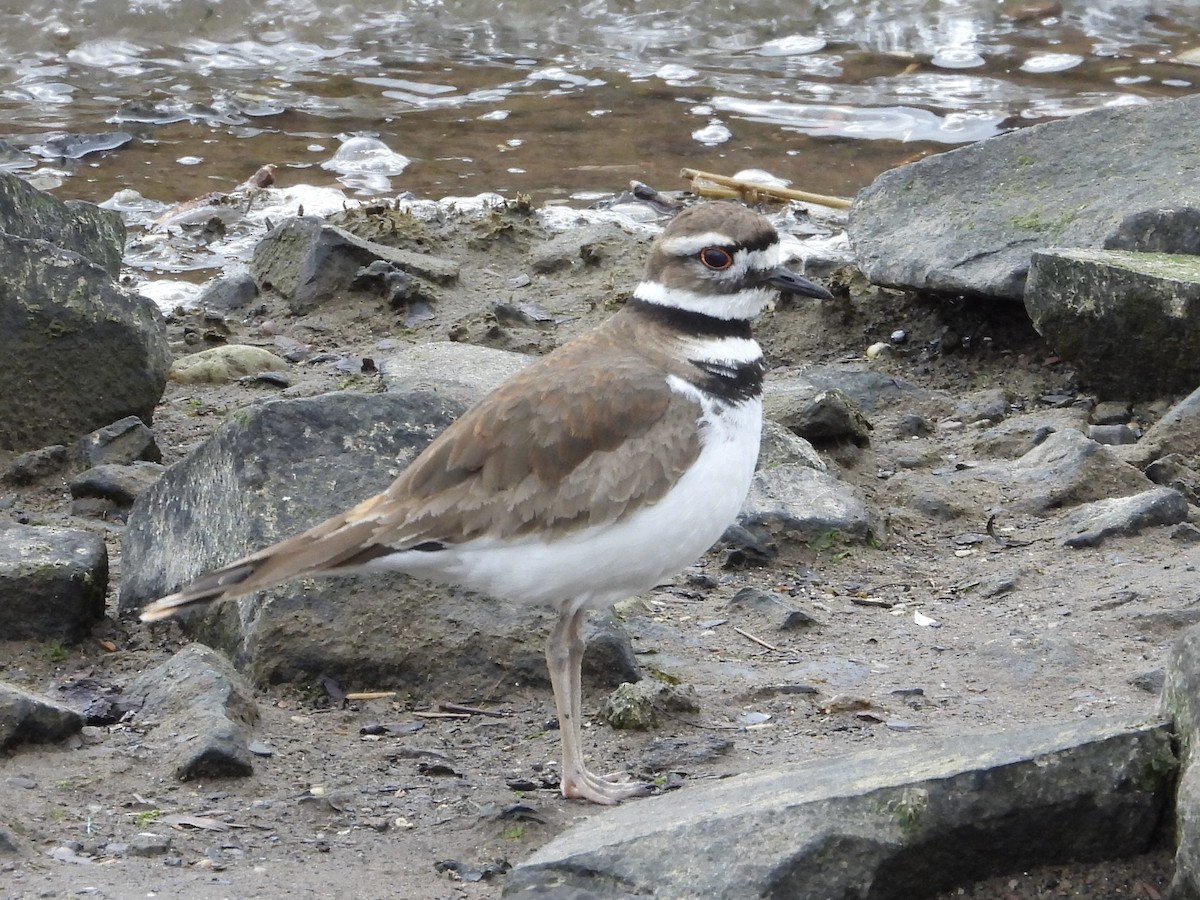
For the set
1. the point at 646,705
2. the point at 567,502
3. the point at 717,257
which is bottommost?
the point at 646,705

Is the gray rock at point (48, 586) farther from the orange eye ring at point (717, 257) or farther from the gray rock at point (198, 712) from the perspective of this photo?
the orange eye ring at point (717, 257)

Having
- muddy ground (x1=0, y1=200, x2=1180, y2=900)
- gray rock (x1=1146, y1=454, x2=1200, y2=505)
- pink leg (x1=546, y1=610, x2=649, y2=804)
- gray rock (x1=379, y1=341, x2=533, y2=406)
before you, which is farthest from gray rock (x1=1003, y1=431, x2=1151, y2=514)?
pink leg (x1=546, y1=610, x2=649, y2=804)

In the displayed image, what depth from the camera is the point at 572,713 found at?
4660 mm

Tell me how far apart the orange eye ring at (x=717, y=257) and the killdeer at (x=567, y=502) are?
0.97 feet

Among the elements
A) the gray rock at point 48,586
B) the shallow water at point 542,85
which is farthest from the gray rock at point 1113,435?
the shallow water at point 542,85

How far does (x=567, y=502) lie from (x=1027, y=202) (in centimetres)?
437

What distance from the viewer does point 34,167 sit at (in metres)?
11.5

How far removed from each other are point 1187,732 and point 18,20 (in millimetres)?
14193

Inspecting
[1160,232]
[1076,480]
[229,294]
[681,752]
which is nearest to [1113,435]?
[1076,480]

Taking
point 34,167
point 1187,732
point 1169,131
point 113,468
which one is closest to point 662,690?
point 1187,732

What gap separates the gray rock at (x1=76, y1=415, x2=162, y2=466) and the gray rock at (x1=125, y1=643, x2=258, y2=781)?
199 cm

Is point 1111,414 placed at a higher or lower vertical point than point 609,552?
lower

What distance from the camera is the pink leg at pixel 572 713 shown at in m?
4.50

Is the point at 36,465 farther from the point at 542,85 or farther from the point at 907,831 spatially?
the point at 542,85
